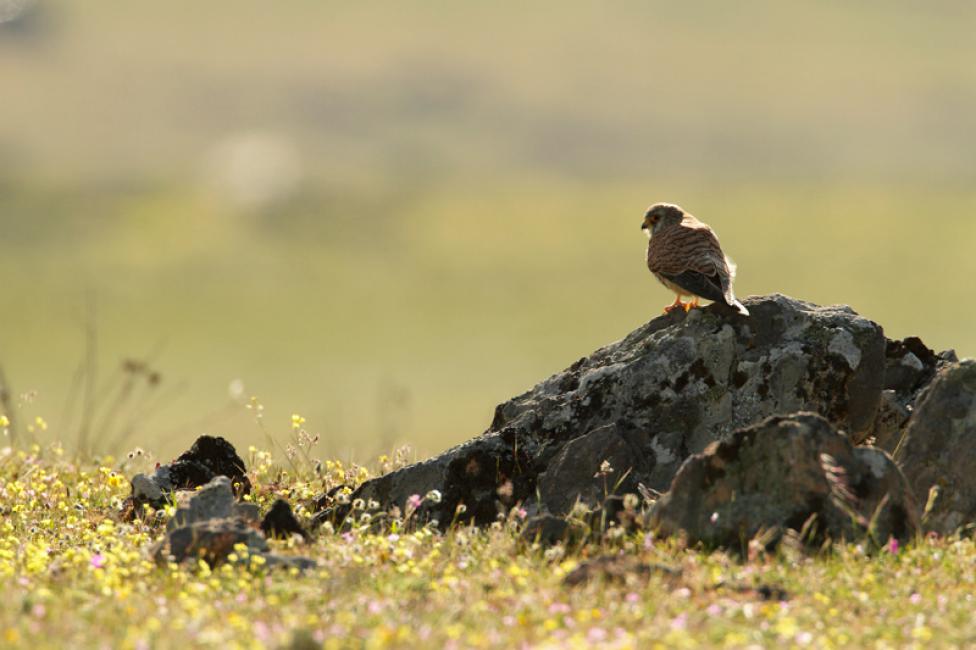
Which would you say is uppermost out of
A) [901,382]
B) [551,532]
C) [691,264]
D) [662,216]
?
[662,216]

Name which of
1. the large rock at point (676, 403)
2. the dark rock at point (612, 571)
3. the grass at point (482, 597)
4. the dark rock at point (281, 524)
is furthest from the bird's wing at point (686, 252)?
the dark rock at point (281, 524)

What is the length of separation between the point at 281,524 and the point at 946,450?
576cm

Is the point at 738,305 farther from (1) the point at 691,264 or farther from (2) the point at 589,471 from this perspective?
(2) the point at 589,471

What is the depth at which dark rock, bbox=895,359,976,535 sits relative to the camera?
1106cm

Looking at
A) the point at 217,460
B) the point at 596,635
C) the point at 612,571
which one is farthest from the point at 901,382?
the point at 596,635

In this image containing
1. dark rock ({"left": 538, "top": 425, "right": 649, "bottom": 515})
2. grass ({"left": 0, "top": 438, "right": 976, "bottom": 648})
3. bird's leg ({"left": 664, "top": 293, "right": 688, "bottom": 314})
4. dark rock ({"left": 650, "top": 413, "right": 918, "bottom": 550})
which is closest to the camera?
grass ({"left": 0, "top": 438, "right": 976, "bottom": 648})

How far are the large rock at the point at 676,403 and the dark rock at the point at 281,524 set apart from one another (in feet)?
3.40

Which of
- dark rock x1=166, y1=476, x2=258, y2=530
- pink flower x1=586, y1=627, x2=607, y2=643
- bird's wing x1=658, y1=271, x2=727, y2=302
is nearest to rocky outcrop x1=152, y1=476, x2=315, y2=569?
dark rock x1=166, y1=476, x2=258, y2=530

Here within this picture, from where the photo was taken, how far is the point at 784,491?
400 inches

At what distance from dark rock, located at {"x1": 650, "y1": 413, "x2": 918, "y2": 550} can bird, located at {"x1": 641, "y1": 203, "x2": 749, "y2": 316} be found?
2.17 metres

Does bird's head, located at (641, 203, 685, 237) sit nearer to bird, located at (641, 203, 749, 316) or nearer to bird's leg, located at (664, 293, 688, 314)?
bird, located at (641, 203, 749, 316)

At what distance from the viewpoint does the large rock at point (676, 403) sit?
12.2 m

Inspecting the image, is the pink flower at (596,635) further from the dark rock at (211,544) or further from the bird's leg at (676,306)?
the bird's leg at (676,306)

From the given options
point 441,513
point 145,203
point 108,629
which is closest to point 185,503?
point 441,513
